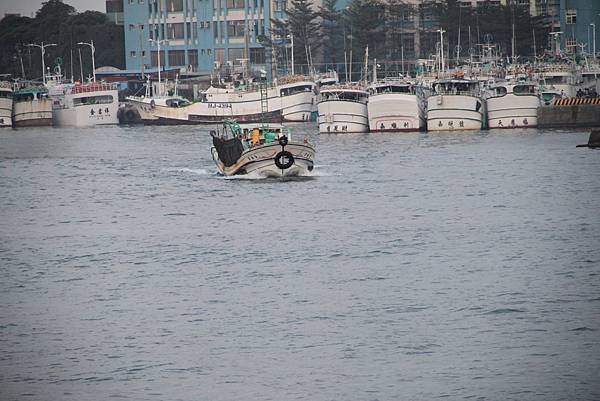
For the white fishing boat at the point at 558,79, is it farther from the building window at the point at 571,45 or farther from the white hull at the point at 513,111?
the building window at the point at 571,45

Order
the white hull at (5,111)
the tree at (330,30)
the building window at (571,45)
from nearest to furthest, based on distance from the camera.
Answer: the building window at (571,45) < the white hull at (5,111) < the tree at (330,30)

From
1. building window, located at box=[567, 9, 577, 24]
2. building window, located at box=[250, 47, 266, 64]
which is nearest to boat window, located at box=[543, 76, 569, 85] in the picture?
building window, located at box=[567, 9, 577, 24]

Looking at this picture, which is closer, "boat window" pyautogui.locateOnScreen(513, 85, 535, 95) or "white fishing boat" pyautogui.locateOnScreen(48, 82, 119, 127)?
"boat window" pyautogui.locateOnScreen(513, 85, 535, 95)

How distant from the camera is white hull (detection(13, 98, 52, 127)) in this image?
128125mm

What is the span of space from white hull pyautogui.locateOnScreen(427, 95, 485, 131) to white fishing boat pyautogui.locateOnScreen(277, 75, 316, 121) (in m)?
22.8

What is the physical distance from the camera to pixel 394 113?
9694 centimetres

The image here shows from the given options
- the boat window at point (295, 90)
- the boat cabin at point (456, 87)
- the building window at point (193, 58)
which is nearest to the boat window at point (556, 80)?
the boat cabin at point (456, 87)

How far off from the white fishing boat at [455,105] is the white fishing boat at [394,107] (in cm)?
111

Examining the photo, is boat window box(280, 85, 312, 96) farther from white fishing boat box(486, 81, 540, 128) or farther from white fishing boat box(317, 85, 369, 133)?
white fishing boat box(486, 81, 540, 128)

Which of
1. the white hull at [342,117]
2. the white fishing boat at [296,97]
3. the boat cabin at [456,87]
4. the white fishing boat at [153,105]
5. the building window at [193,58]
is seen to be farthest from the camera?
the building window at [193,58]

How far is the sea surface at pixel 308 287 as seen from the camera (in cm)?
2958

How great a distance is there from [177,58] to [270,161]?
9009 centimetres

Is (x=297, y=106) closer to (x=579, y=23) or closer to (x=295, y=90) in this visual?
(x=295, y=90)

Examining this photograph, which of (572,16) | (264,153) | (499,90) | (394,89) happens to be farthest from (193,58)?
(264,153)
